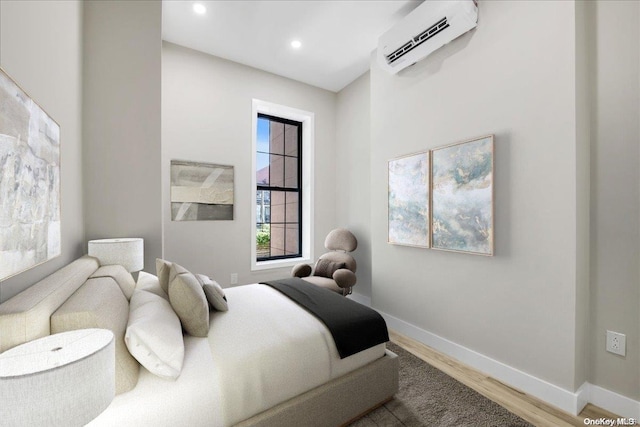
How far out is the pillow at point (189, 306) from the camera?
1.37 m

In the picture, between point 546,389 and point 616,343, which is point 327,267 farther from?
point 616,343

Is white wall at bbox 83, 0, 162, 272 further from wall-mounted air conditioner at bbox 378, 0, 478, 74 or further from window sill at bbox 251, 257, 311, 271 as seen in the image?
wall-mounted air conditioner at bbox 378, 0, 478, 74

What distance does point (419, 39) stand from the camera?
7.42 feet

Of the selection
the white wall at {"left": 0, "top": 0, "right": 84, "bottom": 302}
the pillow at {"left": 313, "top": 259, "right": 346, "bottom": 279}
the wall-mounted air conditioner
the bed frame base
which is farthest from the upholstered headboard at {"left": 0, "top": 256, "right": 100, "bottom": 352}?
the wall-mounted air conditioner

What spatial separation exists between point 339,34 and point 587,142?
2.28 m

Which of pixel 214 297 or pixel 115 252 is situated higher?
pixel 115 252

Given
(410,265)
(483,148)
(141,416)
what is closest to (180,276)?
(141,416)

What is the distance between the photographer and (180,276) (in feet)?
4.67

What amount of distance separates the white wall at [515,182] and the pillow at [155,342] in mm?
2023

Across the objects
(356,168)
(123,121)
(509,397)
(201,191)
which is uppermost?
(123,121)

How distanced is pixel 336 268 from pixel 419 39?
232 cm

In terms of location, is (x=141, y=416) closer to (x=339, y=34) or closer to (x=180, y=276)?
(x=180, y=276)

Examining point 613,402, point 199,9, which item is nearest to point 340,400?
point 613,402

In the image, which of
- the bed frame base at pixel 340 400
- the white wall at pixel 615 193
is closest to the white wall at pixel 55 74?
the bed frame base at pixel 340 400
